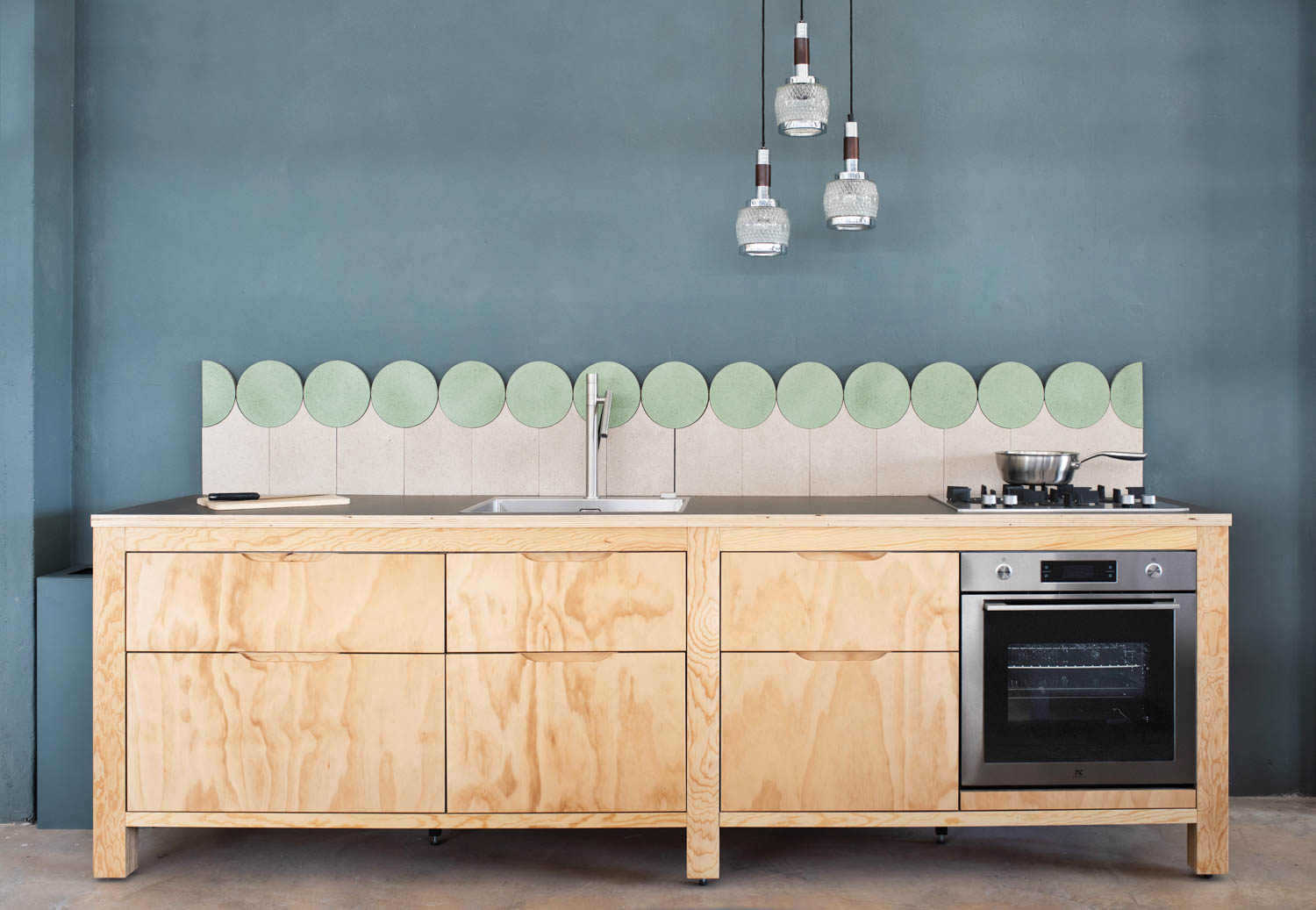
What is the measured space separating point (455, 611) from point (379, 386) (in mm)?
974

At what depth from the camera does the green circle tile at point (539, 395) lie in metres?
2.91

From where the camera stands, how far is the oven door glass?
2.29 metres

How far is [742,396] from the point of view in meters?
2.90

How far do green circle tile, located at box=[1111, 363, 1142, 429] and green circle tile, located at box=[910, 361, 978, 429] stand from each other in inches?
17.6

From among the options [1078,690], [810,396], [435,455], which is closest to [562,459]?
[435,455]

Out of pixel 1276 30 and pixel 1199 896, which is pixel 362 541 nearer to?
pixel 1199 896

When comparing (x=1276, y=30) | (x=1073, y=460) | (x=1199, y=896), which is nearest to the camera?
(x=1199, y=896)

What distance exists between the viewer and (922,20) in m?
2.92

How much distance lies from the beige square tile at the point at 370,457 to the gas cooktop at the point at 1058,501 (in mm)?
1743

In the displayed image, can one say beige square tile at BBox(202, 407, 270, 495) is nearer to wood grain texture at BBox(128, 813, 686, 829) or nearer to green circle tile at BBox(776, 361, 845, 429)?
wood grain texture at BBox(128, 813, 686, 829)

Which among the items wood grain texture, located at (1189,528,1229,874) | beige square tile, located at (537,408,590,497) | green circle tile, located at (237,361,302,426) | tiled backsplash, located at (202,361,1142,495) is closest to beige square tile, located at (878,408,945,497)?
tiled backsplash, located at (202,361,1142,495)

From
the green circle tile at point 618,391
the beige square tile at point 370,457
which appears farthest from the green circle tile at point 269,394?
the green circle tile at point 618,391

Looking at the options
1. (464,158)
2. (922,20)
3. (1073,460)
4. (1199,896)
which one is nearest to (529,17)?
(464,158)

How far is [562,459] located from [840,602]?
106 cm
